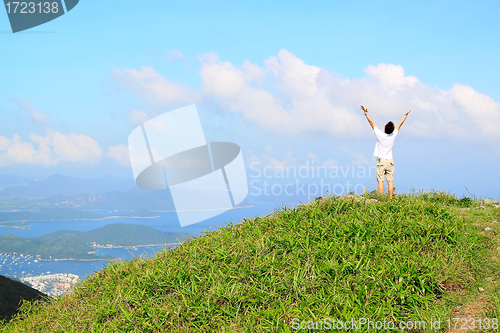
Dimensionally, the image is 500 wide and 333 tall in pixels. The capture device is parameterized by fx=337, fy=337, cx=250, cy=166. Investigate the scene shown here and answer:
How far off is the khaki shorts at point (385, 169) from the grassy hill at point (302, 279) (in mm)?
1794

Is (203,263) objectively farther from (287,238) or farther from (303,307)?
(303,307)

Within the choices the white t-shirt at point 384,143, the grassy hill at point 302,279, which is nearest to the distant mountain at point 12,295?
the grassy hill at point 302,279

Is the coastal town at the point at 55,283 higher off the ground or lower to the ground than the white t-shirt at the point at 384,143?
lower

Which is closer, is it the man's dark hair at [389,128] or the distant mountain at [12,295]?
the distant mountain at [12,295]

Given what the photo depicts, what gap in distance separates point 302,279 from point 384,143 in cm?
521

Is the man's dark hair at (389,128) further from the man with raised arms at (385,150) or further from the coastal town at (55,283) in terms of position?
the coastal town at (55,283)

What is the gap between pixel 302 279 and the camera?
15.3ft

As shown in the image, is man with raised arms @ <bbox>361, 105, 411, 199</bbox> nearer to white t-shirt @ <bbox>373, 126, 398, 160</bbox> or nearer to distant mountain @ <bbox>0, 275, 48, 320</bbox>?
white t-shirt @ <bbox>373, 126, 398, 160</bbox>

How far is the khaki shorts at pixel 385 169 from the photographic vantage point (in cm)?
864

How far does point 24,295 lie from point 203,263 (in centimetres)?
442

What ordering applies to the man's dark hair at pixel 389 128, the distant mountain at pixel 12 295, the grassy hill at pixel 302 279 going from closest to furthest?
the grassy hill at pixel 302 279 → the distant mountain at pixel 12 295 → the man's dark hair at pixel 389 128

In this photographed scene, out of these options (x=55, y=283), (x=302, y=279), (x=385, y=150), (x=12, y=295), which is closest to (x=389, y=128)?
(x=385, y=150)

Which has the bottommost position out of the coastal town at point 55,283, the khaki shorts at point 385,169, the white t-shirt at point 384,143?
the coastal town at point 55,283

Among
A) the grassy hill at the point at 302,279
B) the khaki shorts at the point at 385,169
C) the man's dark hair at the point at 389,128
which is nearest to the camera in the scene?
the grassy hill at the point at 302,279
